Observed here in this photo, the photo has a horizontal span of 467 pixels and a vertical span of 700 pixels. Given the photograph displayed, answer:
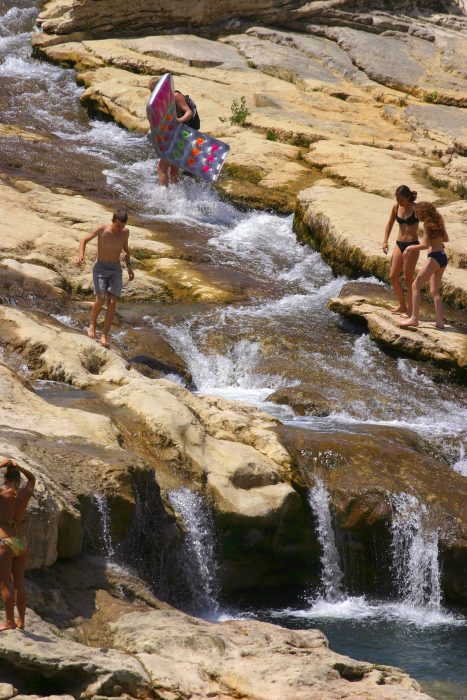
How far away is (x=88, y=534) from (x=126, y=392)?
211 cm

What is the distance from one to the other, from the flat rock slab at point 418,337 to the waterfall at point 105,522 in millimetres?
5650

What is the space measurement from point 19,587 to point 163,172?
12.0m

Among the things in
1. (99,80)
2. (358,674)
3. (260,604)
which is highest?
(99,80)

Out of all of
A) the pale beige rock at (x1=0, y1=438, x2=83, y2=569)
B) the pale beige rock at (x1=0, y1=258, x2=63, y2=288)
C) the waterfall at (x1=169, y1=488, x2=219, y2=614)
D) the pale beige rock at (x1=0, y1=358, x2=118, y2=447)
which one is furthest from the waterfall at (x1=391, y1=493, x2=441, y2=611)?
the pale beige rock at (x1=0, y1=258, x2=63, y2=288)

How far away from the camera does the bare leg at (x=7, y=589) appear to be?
6094 millimetres

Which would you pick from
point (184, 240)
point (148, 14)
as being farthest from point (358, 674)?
point (148, 14)

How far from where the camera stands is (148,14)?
25453mm

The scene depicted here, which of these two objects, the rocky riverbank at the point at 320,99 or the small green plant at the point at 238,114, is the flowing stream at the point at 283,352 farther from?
the small green plant at the point at 238,114

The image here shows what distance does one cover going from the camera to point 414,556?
32.2 ft

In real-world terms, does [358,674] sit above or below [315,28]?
below

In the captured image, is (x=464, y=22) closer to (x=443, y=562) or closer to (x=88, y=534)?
(x=443, y=562)

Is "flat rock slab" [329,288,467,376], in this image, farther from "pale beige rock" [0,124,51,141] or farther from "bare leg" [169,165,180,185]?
"pale beige rock" [0,124,51,141]

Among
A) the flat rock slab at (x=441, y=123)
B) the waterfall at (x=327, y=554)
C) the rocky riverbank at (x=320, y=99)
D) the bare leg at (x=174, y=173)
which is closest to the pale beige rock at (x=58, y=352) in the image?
the waterfall at (x=327, y=554)

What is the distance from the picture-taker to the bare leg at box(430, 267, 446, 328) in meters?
12.8
